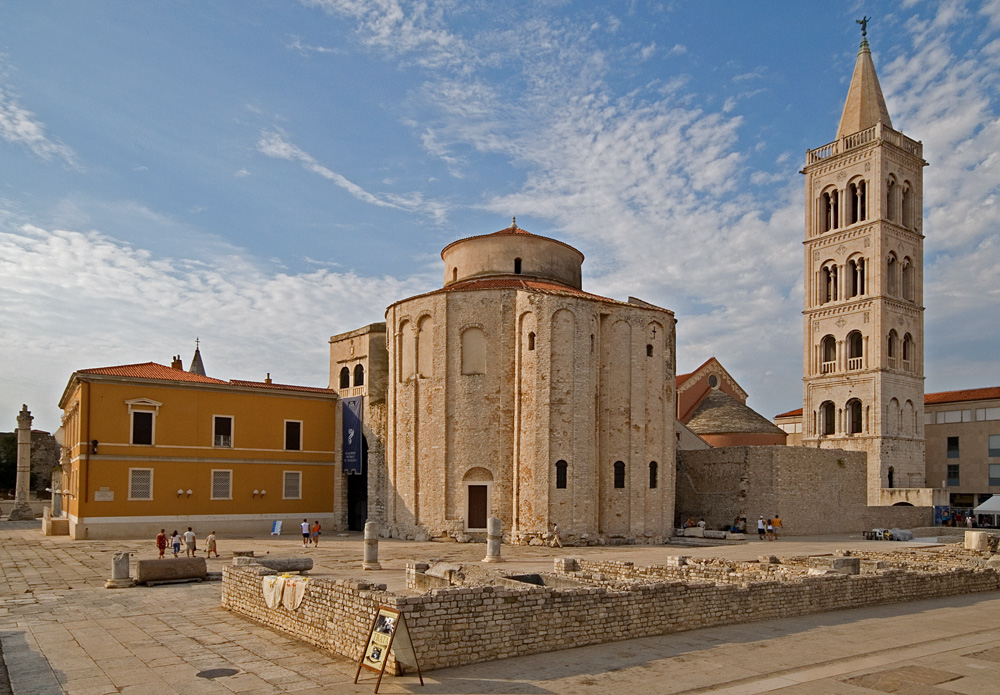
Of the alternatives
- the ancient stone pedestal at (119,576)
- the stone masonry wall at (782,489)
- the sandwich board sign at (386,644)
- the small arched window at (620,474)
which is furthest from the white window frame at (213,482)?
the sandwich board sign at (386,644)

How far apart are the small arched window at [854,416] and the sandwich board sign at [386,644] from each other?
43597 millimetres

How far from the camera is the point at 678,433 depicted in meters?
40.9

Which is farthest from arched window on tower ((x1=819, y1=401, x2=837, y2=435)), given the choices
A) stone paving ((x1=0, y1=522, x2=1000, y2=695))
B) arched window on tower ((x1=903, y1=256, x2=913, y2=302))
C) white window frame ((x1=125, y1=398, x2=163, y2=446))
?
white window frame ((x1=125, y1=398, x2=163, y2=446))

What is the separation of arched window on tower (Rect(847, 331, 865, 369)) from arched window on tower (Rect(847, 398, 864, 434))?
217 centimetres

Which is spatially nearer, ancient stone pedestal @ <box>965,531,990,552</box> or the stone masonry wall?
ancient stone pedestal @ <box>965,531,990,552</box>

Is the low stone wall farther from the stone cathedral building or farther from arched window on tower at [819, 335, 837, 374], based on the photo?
arched window on tower at [819, 335, 837, 374]

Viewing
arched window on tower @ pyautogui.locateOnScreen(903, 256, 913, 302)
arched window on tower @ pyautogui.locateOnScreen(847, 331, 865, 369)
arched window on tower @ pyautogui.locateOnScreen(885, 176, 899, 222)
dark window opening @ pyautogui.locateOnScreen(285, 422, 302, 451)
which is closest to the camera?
dark window opening @ pyautogui.locateOnScreen(285, 422, 302, 451)

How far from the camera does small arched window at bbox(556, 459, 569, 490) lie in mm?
29173

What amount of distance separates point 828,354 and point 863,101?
16311 mm

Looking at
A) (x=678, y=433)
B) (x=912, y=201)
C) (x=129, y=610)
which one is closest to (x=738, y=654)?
(x=129, y=610)

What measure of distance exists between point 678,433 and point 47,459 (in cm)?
5020

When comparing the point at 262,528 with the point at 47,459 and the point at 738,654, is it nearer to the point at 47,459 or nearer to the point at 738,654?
the point at 738,654

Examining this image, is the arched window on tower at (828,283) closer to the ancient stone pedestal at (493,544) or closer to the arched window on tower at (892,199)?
the arched window on tower at (892,199)

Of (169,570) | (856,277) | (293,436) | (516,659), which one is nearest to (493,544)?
(169,570)
